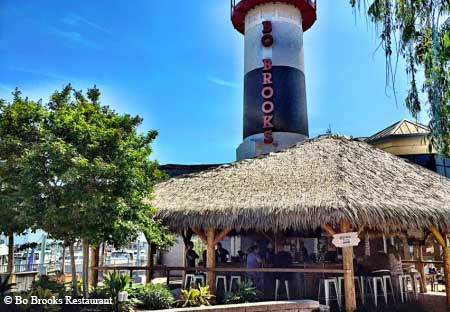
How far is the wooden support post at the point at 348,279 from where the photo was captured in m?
9.42

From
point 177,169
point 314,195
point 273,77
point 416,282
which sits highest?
point 273,77

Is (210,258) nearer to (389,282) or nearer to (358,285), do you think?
(358,285)

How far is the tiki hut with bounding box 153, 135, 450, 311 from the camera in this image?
9.61 meters

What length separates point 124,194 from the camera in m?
9.13

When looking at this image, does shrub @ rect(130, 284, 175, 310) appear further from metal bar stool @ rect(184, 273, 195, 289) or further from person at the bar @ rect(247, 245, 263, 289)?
person at the bar @ rect(247, 245, 263, 289)

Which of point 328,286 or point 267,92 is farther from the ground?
point 267,92

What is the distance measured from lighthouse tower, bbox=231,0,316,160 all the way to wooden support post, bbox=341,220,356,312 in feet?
38.6

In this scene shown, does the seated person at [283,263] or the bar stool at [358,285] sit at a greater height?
the seated person at [283,263]

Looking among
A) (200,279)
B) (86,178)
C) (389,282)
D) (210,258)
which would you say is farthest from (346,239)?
(86,178)

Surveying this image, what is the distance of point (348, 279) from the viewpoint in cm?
953

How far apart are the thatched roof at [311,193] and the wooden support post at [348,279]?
0.40 meters

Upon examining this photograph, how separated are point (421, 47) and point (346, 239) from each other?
464 cm

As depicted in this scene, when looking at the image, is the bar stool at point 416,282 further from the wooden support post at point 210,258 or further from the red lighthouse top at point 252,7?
the red lighthouse top at point 252,7

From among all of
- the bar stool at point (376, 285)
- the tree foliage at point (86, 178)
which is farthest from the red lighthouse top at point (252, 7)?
the bar stool at point (376, 285)
